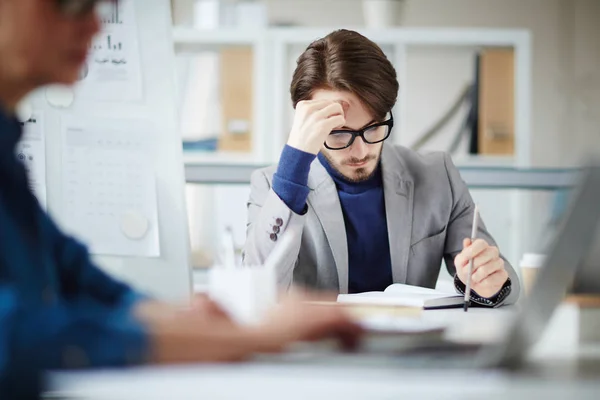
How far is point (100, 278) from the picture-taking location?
3.58 feet

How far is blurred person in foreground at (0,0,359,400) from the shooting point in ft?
2.13

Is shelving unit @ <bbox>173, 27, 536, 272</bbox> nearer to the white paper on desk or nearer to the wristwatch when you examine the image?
the wristwatch

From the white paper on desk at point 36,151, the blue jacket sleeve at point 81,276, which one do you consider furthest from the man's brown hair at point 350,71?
the blue jacket sleeve at point 81,276

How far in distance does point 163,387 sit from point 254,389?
79 mm

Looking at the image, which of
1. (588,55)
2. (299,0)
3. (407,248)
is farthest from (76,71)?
(588,55)

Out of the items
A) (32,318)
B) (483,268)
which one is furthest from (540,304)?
(483,268)

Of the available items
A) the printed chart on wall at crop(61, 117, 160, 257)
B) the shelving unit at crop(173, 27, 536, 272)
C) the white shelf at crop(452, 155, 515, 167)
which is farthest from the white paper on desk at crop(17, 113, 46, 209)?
the white shelf at crop(452, 155, 515, 167)

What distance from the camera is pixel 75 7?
2.39 feet

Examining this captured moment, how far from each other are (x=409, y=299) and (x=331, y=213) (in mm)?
474

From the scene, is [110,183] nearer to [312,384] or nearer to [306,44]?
[312,384]

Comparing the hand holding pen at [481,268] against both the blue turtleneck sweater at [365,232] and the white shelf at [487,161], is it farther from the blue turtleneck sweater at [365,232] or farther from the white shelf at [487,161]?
the white shelf at [487,161]

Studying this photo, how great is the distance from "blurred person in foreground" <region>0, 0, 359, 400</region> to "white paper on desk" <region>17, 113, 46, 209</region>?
570 millimetres

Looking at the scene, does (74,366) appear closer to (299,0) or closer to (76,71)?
(76,71)

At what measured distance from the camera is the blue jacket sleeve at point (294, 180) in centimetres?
178
